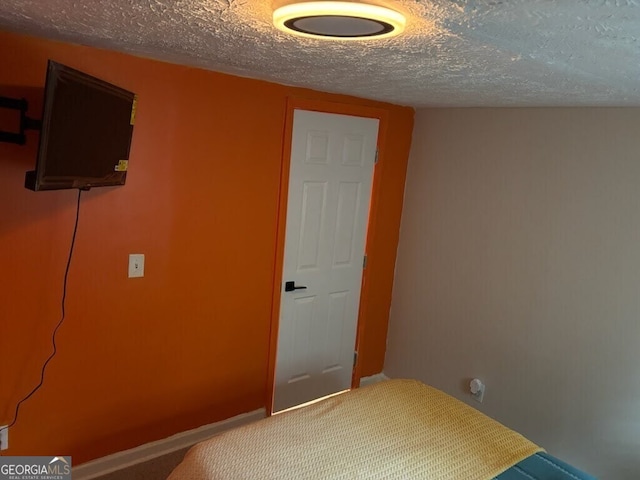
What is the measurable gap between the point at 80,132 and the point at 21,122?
0.44 m

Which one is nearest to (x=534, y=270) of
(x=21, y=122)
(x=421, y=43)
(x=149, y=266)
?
(x=421, y=43)

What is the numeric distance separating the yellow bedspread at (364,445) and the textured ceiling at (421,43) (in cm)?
146

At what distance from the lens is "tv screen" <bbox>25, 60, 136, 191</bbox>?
63.6 inches

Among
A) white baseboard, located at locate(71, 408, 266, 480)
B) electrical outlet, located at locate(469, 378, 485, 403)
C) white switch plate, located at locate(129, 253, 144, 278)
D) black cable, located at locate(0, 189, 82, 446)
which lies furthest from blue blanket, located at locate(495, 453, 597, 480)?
black cable, located at locate(0, 189, 82, 446)

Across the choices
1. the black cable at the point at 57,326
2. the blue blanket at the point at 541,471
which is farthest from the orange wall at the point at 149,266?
the blue blanket at the point at 541,471

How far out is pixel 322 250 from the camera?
3.27m

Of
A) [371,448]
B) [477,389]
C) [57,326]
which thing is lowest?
[477,389]

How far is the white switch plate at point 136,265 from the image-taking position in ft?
8.29

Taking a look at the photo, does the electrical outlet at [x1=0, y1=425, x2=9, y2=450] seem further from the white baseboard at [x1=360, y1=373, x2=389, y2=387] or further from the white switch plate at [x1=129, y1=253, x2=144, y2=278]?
the white baseboard at [x1=360, y1=373, x2=389, y2=387]

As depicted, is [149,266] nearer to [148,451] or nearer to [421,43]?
[148,451]

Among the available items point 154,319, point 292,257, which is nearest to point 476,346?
point 292,257

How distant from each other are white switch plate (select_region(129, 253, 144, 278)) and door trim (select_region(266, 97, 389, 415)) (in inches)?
31.6

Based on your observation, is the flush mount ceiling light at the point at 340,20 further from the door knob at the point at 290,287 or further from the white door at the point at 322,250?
the door knob at the point at 290,287

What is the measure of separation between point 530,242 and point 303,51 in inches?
71.2
